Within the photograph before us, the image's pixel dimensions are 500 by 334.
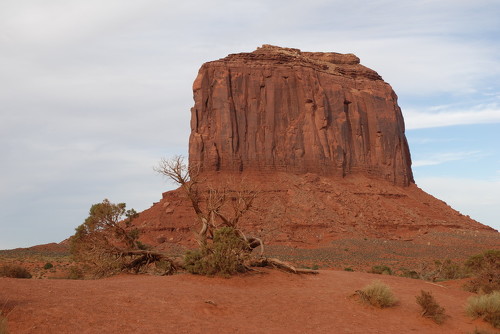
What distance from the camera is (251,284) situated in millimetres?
16922

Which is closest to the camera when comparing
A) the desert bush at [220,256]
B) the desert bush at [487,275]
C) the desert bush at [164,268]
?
the desert bush at [220,256]

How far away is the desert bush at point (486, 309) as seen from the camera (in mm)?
15039

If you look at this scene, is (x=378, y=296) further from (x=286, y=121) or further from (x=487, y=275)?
(x=286, y=121)

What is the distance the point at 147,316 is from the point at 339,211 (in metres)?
54.8

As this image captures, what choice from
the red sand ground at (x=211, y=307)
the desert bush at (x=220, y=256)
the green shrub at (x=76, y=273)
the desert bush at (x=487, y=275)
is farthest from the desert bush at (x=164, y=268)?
the desert bush at (x=487, y=275)

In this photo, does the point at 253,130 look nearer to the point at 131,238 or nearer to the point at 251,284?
the point at 131,238

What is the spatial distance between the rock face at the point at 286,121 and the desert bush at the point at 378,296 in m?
55.4

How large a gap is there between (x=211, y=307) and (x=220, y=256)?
415cm

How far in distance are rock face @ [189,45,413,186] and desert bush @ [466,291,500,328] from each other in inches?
2211

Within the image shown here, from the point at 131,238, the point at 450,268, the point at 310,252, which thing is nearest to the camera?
the point at 131,238

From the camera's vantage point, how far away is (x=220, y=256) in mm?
17609

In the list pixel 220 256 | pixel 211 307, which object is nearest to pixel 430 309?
pixel 211 307

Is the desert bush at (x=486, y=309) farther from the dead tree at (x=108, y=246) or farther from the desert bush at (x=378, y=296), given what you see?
the dead tree at (x=108, y=246)

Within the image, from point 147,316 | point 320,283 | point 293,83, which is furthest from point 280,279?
point 293,83
